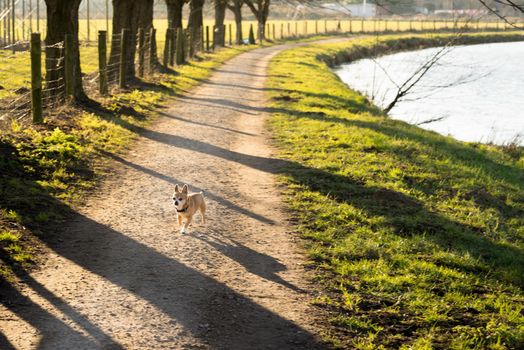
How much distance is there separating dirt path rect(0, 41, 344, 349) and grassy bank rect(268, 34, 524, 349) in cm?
48

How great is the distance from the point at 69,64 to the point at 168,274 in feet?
32.1

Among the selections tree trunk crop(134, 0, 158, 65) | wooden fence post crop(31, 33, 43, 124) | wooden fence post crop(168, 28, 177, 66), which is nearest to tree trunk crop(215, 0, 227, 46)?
wooden fence post crop(168, 28, 177, 66)

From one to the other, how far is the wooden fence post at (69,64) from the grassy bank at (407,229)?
4862 mm

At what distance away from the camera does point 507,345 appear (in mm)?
6266

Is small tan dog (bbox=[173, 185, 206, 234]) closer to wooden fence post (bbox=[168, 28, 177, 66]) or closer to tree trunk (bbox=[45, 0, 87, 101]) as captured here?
tree trunk (bbox=[45, 0, 87, 101])

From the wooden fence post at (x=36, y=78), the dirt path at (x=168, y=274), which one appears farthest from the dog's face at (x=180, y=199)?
the wooden fence post at (x=36, y=78)

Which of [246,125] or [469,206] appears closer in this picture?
[469,206]

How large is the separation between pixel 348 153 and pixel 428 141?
330cm

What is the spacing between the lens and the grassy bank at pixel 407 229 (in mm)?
6598

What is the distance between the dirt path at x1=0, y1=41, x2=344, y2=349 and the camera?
5.95 meters

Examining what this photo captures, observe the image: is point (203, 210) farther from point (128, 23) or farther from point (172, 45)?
point (172, 45)

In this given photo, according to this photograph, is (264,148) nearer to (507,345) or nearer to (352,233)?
(352,233)

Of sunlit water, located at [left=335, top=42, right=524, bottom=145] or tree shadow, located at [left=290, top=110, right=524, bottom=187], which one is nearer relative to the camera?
tree shadow, located at [left=290, top=110, right=524, bottom=187]

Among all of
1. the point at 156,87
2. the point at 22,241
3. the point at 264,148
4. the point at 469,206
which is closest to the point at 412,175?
the point at 469,206
